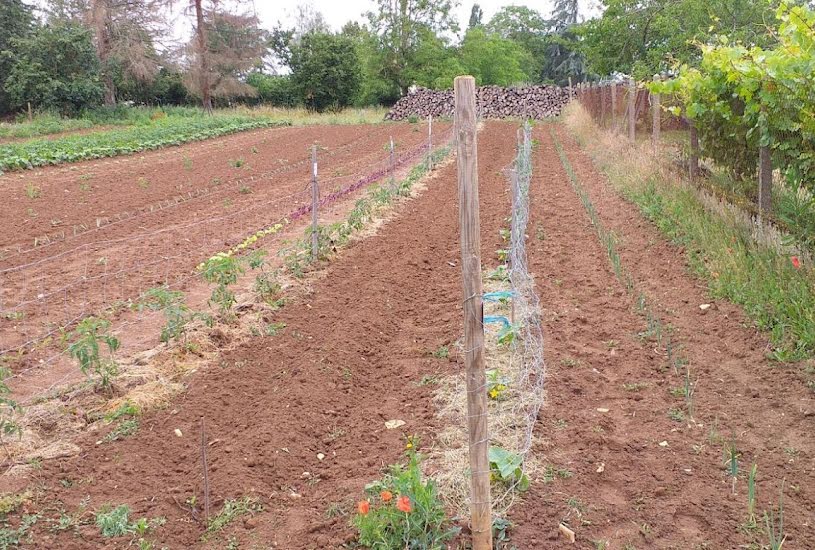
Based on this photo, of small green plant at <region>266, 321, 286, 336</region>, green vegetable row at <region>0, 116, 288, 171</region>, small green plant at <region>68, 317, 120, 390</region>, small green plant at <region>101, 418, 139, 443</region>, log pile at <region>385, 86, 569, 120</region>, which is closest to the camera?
small green plant at <region>101, 418, 139, 443</region>

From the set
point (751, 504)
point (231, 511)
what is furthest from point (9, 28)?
point (751, 504)

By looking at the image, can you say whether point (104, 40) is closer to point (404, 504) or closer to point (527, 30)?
point (404, 504)

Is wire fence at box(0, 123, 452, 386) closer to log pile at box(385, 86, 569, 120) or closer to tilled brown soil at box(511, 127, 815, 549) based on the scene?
tilled brown soil at box(511, 127, 815, 549)

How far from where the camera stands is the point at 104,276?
21.1 ft

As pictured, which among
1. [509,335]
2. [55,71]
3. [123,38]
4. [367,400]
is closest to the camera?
[367,400]

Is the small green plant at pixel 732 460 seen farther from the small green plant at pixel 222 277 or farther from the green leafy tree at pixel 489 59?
the green leafy tree at pixel 489 59

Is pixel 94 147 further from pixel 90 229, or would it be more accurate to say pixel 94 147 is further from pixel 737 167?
pixel 737 167

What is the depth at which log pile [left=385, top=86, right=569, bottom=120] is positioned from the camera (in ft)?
127

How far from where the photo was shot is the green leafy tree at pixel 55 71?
30547mm

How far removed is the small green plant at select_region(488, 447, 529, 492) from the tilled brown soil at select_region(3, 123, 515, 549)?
0.63 meters

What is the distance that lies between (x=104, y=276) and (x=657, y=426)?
16.1 ft

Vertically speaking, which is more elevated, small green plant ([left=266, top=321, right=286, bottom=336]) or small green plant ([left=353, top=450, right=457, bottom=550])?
small green plant ([left=266, top=321, right=286, bottom=336])

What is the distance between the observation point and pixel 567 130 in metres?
27.5

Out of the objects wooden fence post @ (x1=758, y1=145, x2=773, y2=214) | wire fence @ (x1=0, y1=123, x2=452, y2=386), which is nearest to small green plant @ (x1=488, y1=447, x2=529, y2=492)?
wire fence @ (x1=0, y1=123, x2=452, y2=386)
